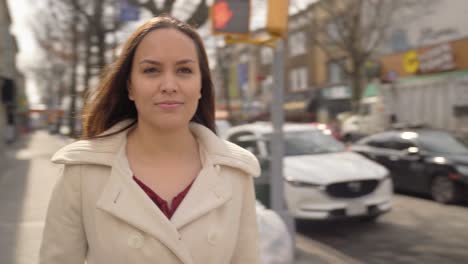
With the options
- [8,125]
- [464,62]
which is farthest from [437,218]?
[8,125]

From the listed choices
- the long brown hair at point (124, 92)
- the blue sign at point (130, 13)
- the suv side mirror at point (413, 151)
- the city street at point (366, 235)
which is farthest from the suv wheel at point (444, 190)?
the long brown hair at point (124, 92)

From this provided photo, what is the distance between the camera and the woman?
65.2 inches

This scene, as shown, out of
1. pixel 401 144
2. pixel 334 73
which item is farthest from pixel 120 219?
pixel 334 73

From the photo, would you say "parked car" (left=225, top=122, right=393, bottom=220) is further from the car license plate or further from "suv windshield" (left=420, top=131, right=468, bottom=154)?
"suv windshield" (left=420, top=131, right=468, bottom=154)

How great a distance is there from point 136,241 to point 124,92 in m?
0.58

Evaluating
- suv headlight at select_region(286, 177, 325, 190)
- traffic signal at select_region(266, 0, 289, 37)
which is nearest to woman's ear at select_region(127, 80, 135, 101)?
traffic signal at select_region(266, 0, 289, 37)

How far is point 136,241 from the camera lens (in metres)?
1.64

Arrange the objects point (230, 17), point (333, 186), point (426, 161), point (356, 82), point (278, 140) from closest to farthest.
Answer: point (230, 17), point (278, 140), point (333, 186), point (426, 161), point (356, 82)

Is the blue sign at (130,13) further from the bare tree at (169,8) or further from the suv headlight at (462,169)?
the suv headlight at (462,169)

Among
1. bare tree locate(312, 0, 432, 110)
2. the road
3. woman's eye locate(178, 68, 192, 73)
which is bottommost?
the road

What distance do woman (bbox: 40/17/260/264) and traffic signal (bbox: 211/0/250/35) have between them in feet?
13.1

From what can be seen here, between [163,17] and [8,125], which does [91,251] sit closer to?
[163,17]

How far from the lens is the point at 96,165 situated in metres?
1.72

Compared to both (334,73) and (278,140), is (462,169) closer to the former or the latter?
(278,140)
